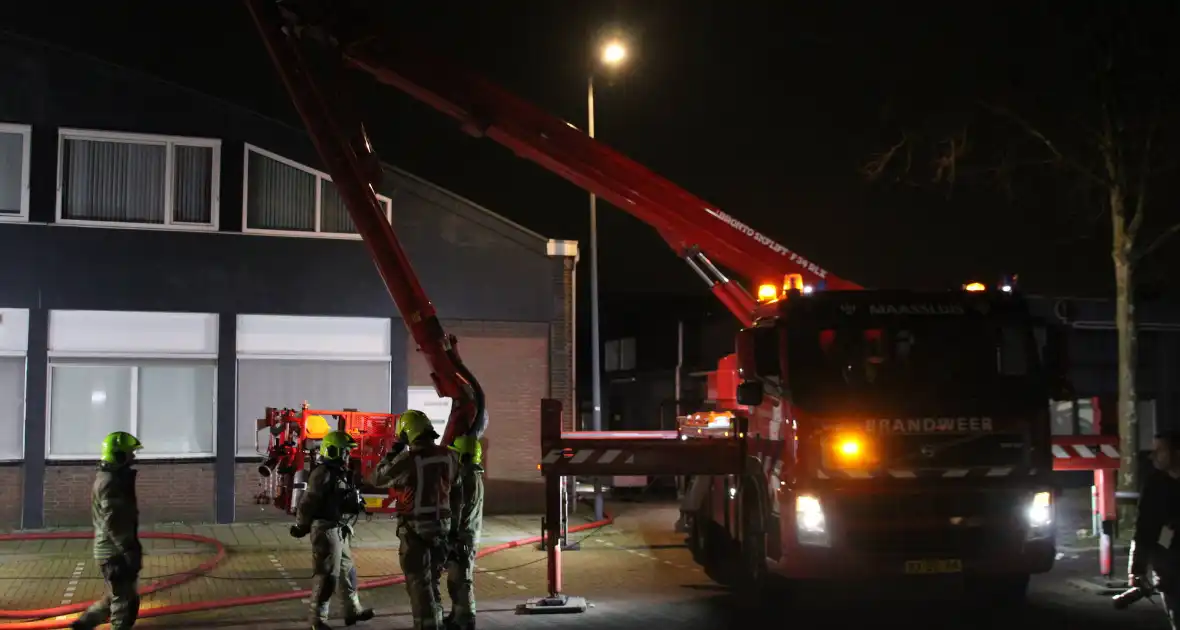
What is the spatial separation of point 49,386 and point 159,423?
1680 mm

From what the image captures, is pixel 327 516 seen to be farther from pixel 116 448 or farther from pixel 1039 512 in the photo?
pixel 1039 512

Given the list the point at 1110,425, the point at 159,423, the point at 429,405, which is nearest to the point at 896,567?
the point at 1110,425

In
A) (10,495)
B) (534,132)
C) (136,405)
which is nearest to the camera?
(534,132)

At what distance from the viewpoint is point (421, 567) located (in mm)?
8344

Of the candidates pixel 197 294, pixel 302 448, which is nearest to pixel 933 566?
pixel 302 448

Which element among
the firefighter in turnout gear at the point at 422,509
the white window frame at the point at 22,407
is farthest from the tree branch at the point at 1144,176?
the white window frame at the point at 22,407

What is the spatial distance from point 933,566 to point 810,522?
106cm

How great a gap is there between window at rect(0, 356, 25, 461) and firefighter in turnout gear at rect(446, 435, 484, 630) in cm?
1027

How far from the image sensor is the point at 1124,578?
11.8 m

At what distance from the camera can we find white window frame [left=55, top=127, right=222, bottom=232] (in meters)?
16.2

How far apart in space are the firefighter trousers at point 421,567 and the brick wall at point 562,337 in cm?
1020

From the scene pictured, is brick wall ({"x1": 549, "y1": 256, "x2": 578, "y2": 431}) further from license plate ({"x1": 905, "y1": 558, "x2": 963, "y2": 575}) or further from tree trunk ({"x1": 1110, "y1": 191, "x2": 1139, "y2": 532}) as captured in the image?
license plate ({"x1": 905, "y1": 558, "x2": 963, "y2": 575})

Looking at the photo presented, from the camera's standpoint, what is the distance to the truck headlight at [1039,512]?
909 cm

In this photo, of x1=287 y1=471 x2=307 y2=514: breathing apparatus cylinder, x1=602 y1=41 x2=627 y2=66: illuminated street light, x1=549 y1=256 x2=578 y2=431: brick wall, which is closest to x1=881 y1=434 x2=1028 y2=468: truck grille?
x1=287 y1=471 x2=307 y2=514: breathing apparatus cylinder
